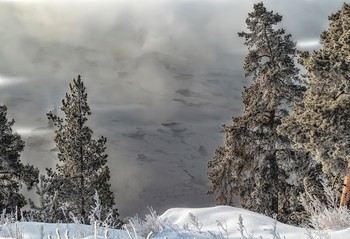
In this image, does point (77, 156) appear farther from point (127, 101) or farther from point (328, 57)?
point (127, 101)

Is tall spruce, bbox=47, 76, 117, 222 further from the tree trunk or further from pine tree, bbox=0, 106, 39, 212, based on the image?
the tree trunk

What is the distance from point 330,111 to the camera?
1300 cm

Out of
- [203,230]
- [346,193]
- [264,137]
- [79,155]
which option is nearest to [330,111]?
[346,193]

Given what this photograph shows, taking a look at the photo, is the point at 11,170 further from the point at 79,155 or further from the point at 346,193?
the point at 346,193

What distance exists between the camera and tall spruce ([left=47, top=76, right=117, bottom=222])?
23.3m

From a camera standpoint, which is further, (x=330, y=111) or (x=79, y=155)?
(x=79, y=155)

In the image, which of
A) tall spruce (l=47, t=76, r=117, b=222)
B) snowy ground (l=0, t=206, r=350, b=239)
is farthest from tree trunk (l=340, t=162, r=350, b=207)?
tall spruce (l=47, t=76, r=117, b=222)

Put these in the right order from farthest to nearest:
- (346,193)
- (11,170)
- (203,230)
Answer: (11,170) → (346,193) → (203,230)

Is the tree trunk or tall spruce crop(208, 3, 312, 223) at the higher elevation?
tall spruce crop(208, 3, 312, 223)

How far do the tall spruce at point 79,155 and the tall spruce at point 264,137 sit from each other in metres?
6.09

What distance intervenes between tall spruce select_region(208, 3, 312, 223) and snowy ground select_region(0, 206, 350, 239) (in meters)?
12.2

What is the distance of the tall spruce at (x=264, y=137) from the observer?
19328mm

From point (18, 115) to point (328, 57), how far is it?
68054 mm

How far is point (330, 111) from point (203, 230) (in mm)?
7739
